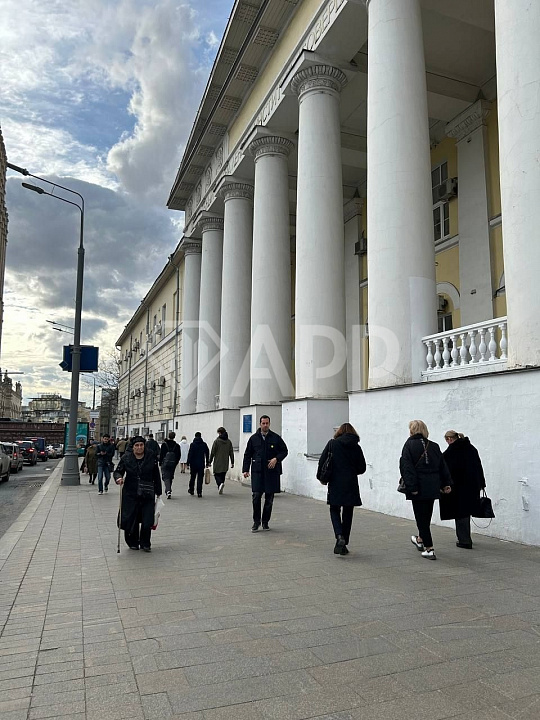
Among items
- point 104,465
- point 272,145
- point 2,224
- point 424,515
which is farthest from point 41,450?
point 2,224

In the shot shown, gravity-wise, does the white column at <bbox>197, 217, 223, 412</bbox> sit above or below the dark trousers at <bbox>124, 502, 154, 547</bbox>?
above

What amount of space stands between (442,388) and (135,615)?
6.18 meters

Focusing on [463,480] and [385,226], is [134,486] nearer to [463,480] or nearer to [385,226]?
[463,480]

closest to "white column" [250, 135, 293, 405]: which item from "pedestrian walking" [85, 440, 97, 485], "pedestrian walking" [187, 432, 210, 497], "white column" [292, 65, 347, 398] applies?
"white column" [292, 65, 347, 398]

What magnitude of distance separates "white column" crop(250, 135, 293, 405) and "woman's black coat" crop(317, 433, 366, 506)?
34.4 feet

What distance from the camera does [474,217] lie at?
51.4ft

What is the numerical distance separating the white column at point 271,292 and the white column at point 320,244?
316 centimetres

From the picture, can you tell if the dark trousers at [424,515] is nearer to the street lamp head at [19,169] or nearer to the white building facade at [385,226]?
the white building facade at [385,226]

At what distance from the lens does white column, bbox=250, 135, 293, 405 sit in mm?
17953

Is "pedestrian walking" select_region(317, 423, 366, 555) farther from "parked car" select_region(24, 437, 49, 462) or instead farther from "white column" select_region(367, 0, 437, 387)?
"parked car" select_region(24, 437, 49, 462)

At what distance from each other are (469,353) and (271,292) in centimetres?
943

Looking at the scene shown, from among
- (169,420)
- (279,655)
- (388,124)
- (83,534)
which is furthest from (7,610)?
(169,420)

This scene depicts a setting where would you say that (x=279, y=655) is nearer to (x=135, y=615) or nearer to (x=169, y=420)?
(x=135, y=615)

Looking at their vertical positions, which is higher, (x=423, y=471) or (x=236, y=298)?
(x=236, y=298)
